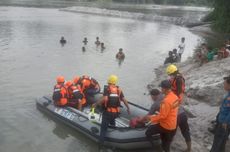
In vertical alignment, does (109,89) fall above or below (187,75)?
above

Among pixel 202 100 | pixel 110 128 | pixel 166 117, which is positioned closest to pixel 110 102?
pixel 110 128

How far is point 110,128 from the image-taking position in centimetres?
844

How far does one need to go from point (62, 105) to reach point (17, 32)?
21.2 metres

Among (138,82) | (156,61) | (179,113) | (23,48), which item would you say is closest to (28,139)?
(179,113)

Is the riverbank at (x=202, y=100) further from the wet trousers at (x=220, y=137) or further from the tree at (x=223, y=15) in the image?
the tree at (x=223, y=15)

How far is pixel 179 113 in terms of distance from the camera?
7402mm

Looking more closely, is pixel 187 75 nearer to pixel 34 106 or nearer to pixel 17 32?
pixel 34 106

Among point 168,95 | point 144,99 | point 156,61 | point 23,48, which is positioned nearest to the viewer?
point 168,95

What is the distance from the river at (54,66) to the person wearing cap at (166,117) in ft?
8.06

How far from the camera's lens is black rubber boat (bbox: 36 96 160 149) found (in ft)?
26.4

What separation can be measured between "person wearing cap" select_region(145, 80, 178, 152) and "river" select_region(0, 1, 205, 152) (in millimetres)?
2456

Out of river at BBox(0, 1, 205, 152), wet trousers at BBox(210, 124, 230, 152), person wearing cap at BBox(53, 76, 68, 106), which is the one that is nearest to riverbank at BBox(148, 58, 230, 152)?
wet trousers at BBox(210, 124, 230, 152)

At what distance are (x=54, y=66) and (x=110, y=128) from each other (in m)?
10.8

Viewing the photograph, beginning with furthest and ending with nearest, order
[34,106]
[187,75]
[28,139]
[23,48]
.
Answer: [23,48] → [187,75] → [34,106] → [28,139]
